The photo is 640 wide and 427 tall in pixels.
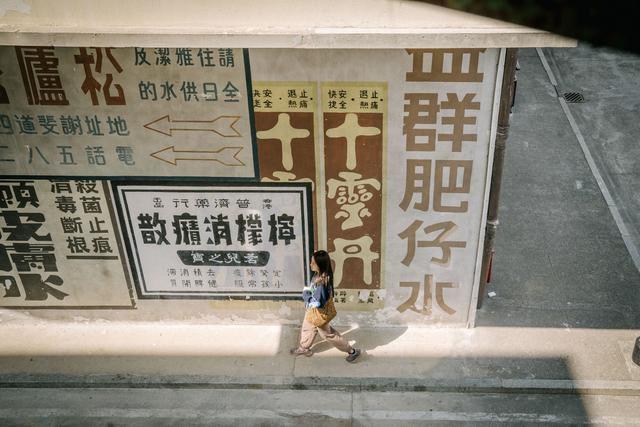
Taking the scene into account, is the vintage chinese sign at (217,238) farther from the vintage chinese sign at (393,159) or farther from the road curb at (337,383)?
the road curb at (337,383)

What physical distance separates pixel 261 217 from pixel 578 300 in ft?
15.0

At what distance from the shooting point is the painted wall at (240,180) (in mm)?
6527

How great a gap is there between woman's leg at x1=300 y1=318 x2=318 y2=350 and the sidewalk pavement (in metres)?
0.30

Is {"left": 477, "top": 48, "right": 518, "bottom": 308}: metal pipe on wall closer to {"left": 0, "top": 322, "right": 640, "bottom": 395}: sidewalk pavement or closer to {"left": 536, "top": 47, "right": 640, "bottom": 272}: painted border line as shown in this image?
{"left": 0, "top": 322, "right": 640, "bottom": 395}: sidewalk pavement

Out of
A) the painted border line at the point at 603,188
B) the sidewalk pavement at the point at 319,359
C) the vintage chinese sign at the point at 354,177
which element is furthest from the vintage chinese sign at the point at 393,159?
the painted border line at the point at 603,188

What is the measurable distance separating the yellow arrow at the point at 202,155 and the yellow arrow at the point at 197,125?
0.20m

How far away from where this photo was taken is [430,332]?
8172 millimetres

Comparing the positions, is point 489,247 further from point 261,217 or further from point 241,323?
point 241,323

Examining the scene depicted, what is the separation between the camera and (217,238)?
7691 mm

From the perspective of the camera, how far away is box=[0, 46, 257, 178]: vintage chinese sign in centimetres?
649

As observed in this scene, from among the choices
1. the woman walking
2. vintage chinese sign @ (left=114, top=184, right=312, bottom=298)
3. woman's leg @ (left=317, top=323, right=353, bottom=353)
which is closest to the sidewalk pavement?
the woman walking

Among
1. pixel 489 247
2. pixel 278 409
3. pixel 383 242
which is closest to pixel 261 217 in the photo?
pixel 383 242

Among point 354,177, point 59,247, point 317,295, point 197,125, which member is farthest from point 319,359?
point 59,247

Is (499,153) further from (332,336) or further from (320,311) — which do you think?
(332,336)
